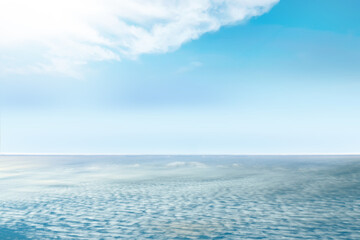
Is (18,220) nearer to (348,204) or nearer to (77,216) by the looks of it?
(77,216)

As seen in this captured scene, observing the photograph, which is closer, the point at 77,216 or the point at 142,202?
the point at 77,216

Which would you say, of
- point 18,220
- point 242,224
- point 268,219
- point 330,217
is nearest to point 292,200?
point 330,217

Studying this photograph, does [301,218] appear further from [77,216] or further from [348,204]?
[77,216]

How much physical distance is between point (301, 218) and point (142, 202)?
1339 centimetres

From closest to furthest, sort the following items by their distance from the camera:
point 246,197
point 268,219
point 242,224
→ point 242,224
point 268,219
point 246,197

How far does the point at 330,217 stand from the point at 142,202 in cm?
1495

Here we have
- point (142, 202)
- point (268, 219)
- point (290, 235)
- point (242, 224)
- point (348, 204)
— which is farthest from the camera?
point (142, 202)

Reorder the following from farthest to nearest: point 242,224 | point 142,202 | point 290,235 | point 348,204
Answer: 1. point 142,202
2. point 348,204
3. point 242,224
4. point 290,235

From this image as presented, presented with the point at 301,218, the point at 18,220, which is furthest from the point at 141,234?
A: the point at 301,218

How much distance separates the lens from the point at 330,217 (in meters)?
19.7

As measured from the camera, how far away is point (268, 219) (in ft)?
62.9

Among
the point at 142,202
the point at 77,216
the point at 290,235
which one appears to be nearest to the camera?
the point at 290,235

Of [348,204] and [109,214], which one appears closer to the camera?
[109,214]

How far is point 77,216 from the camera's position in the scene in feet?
67.9
